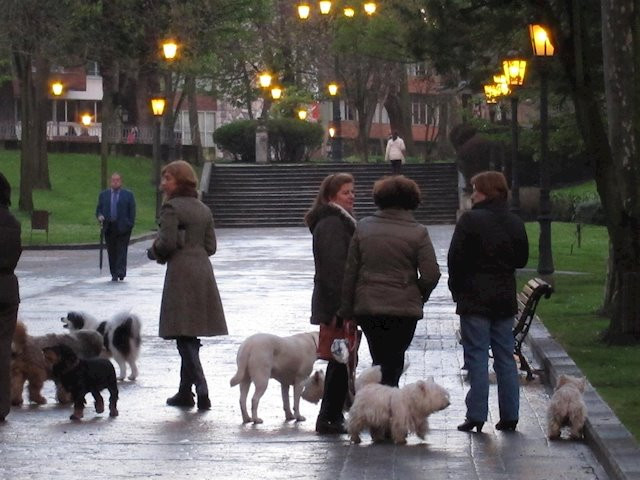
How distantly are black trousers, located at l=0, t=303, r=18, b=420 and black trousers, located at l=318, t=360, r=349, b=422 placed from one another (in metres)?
2.35

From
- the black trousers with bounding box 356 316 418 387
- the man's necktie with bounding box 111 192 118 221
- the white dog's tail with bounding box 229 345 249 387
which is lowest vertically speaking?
the white dog's tail with bounding box 229 345 249 387

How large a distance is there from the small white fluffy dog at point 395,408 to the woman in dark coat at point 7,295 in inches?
106

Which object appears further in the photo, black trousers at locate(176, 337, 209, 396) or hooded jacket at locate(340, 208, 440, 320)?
black trousers at locate(176, 337, 209, 396)

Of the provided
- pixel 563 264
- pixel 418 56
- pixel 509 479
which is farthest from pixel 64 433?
pixel 563 264

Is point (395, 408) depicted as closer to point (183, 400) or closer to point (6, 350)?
point (183, 400)

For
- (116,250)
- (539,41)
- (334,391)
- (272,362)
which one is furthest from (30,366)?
(116,250)

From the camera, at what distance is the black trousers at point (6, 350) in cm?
1207

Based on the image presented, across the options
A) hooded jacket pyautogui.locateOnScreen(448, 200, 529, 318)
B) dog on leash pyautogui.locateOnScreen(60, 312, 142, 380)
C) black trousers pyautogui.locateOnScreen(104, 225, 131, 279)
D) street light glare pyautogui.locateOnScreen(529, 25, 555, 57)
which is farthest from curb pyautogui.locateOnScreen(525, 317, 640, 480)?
black trousers pyautogui.locateOnScreen(104, 225, 131, 279)

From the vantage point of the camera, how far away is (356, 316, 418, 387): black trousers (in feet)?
36.3

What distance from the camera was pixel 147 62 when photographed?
50.1m

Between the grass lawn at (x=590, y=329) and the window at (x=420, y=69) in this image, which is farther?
the window at (x=420, y=69)

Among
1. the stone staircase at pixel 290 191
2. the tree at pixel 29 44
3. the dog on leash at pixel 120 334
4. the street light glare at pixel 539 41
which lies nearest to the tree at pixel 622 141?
the street light glare at pixel 539 41

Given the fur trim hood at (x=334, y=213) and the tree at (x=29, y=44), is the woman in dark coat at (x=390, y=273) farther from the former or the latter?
the tree at (x=29, y=44)

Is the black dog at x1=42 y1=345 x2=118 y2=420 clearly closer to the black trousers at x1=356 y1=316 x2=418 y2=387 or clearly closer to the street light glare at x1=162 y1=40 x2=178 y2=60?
the black trousers at x1=356 y1=316 x2=418 y2=387
